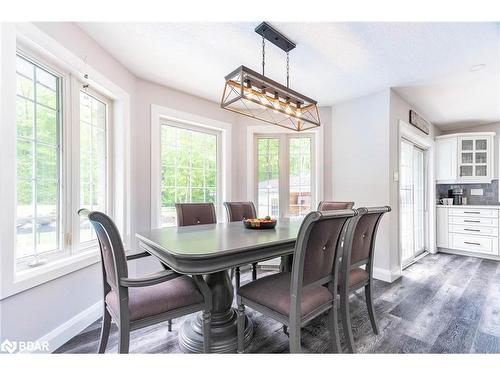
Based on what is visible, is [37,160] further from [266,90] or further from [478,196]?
[478,196]

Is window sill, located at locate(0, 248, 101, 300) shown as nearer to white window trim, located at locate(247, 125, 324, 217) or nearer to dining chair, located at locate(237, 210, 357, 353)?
dining chair, located at locate(237, 210, 357, 353)

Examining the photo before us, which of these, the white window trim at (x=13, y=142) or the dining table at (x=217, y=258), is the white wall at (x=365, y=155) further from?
the white window trim at (x=13, y=142)

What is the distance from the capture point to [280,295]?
134 cm

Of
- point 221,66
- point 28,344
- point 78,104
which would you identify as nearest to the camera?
point 28,344

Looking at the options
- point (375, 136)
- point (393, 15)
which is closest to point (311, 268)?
point (393, 15)

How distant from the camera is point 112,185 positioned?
2404 mm

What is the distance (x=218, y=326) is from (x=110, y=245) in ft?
3.29

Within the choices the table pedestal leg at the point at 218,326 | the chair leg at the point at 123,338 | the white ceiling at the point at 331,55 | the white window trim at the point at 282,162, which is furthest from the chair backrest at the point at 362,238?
the white window trim at the point at 282,162

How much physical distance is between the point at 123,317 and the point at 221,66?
226cm

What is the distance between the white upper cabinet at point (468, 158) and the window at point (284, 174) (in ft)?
8.99

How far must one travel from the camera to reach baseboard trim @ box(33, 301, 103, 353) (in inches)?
61.2

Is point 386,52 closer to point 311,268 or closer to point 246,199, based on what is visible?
point 311,268

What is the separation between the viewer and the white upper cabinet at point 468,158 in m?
4.09

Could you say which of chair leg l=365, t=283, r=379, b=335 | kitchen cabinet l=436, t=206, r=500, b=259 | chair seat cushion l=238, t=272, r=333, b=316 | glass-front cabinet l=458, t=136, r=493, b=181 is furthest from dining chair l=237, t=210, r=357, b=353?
glass-front cabinet l=458, t=136, r=493, b=181
